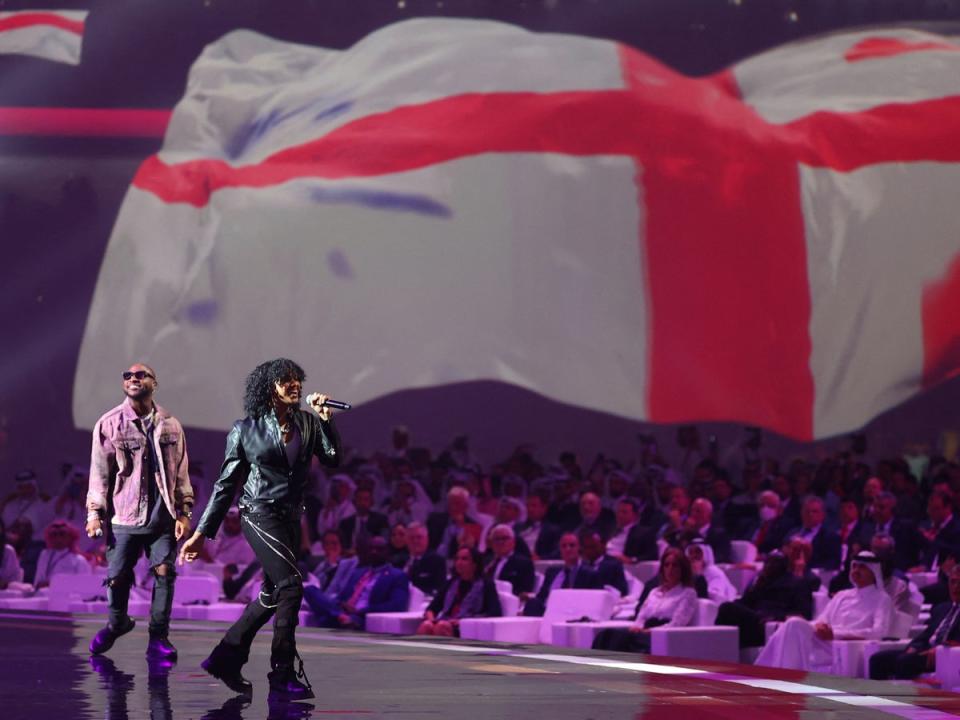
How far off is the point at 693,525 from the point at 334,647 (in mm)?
4061

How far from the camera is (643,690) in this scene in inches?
223

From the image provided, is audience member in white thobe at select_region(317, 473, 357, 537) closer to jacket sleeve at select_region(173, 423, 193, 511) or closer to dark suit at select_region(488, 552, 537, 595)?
dark suit at select_region(488, 552, 537, 595)

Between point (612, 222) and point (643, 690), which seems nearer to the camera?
point (643, 690)

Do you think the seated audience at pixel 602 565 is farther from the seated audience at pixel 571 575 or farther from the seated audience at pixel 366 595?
the seated audience at pixel 366 595

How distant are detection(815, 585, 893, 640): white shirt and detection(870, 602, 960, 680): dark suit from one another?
32 cm

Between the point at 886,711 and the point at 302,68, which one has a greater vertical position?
the point at 302,68

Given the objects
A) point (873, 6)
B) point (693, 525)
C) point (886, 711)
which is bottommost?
point (886, 711)

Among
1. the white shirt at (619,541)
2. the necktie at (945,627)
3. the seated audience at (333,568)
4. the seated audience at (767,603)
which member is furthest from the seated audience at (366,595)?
the necktie at (945,627)

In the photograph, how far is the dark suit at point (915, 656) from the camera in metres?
8.08

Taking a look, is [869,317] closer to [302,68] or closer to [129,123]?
[302,68]

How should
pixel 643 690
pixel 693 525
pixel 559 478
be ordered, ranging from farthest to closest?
pixel 559 478
pixel 693 525
pixel 643 690

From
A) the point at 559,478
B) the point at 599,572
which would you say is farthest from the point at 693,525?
the point at 559,478

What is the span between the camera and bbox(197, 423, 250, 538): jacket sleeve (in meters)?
5.45

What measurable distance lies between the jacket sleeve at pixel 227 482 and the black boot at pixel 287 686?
50 cm
